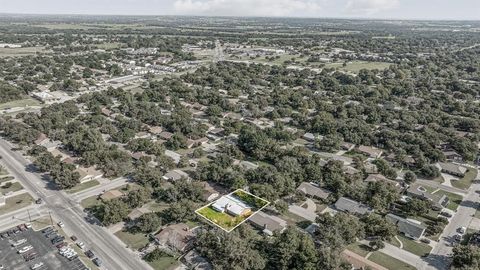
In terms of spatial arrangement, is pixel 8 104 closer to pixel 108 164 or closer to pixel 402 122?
pixel 108 164

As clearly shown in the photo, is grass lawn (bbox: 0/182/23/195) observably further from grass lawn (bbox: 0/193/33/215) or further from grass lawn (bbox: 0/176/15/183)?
grass lawn (bbox: 0/193/33/215)

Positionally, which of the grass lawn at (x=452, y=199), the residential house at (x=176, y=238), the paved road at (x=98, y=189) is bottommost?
the paved road at (x=98, y=189)

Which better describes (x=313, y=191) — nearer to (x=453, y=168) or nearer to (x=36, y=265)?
(x=453, y=168)

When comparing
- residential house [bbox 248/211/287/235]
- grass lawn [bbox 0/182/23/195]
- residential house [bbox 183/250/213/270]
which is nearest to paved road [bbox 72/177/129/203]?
grass lawn [bbox 0/182/23/195]

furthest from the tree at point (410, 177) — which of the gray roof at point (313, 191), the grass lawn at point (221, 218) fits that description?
the grass lawn at point (221, 218)

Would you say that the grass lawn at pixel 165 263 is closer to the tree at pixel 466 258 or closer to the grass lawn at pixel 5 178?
the tree at pixel 466 258

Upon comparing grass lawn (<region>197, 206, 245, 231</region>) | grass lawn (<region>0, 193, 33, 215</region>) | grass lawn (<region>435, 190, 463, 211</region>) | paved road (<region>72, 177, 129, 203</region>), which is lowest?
grass lawn (<region>0, 193, 33, 215</region>)
